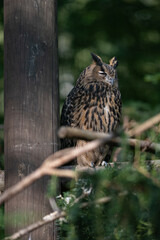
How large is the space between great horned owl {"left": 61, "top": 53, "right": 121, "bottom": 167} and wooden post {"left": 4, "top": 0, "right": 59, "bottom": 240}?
3.84 ft

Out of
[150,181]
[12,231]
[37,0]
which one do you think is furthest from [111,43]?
[150,181]

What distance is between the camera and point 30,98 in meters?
2.71

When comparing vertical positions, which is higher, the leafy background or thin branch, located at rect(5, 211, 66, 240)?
the leafy background

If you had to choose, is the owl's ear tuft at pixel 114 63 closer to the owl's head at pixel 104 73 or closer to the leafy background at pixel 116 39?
the owl's head at pixel 104 73

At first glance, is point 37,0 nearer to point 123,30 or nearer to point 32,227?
point 32,227

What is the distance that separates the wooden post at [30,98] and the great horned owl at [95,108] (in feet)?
3.84

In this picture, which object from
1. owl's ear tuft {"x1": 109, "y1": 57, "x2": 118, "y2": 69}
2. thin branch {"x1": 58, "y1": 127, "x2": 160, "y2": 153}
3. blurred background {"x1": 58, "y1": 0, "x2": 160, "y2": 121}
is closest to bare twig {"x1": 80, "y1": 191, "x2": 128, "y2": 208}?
thin branch {"x1": 58, "y1": 127, "x2": 160, "y2": 153}

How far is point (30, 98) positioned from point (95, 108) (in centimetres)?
141

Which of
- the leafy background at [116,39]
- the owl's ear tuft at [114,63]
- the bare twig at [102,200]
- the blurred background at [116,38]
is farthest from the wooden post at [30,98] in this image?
the blurred background at [116,38]

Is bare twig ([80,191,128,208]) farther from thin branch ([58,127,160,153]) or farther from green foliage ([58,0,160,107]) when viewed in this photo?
green foliage ([58,0,160,107])

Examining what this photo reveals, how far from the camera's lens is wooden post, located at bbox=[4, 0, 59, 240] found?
258cm

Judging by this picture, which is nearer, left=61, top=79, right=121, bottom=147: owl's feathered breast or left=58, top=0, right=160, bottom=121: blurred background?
left=61, top=79, right=121, bottom=147: owl's feathered breast

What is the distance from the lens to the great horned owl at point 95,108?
402 centimetres

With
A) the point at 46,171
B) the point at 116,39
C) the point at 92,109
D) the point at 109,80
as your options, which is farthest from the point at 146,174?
the point at 116,39
